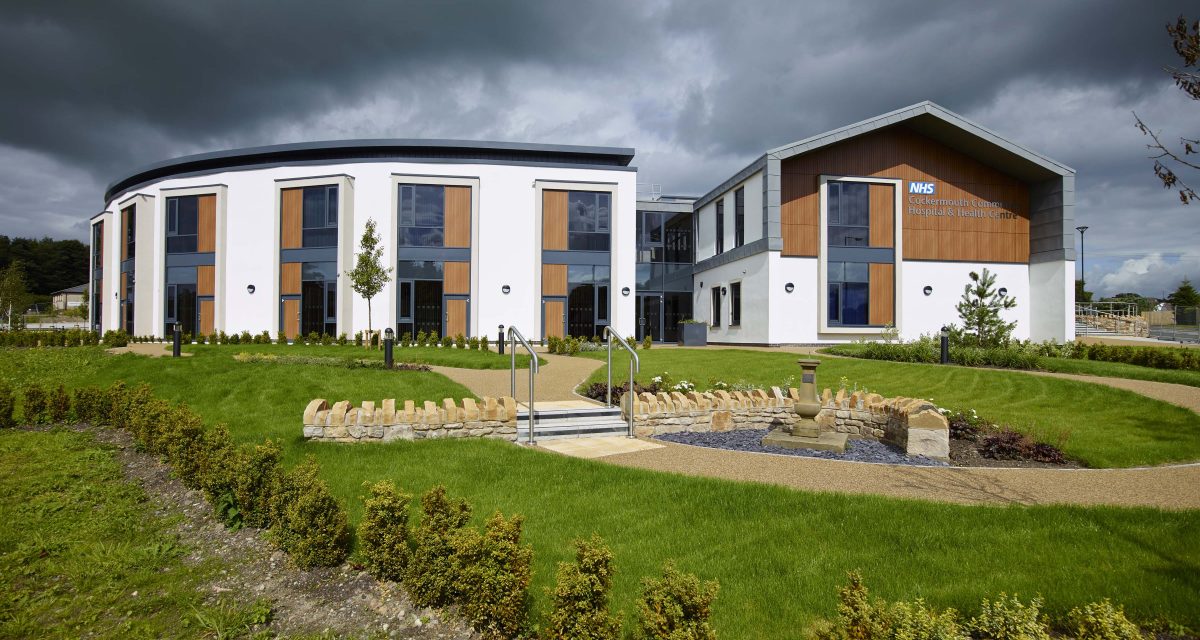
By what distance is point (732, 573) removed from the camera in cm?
A: 386

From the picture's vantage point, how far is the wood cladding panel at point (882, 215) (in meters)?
23.9

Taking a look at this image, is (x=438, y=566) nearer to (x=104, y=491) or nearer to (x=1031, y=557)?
(x=1031, y=557)

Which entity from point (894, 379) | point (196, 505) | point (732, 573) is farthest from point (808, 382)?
point (196, 505)

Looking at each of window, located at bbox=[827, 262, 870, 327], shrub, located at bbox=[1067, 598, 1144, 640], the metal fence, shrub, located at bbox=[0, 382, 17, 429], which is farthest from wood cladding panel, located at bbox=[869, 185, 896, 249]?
shrub, located at bbox=[0, 382, 17, 429]

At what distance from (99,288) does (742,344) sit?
112ft

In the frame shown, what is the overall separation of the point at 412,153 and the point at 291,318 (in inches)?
339

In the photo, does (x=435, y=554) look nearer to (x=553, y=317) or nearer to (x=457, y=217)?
(x=553, y=317)

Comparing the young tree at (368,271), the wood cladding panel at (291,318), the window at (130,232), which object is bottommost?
the wood cladding panel at (291,318)

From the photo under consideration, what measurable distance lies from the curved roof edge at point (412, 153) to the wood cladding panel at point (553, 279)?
4705 mm

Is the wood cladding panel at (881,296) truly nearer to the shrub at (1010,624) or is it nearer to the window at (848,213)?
the window at (848,213)

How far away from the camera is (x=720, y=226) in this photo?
90.5 feet

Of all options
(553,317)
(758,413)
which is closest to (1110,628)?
(758,413)

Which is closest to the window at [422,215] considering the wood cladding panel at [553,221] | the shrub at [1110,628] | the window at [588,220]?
the wood cladding panel at [553,221]

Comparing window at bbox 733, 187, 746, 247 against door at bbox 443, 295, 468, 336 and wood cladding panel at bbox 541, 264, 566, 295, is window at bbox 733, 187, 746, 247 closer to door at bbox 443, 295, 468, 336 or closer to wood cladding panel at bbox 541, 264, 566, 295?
→ wood cladding panel at bbox 541, 264, 566, 295
